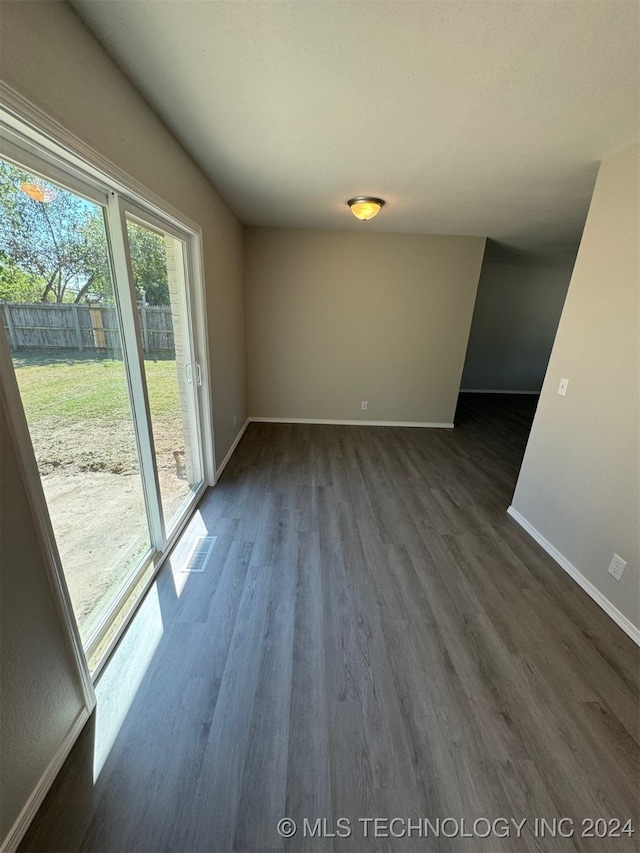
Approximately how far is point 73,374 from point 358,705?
1.76 m

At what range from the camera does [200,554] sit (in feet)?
7.00

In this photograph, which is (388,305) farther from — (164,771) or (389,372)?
(164,771)

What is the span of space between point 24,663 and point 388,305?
4351mm

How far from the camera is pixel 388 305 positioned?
4242 millimetres

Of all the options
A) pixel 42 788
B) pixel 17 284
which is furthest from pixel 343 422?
pixel 42 788

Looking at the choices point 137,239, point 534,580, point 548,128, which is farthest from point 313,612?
point 548,128

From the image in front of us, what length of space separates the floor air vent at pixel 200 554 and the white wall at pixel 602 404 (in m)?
2.35

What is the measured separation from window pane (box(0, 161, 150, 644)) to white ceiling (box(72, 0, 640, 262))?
68 cm

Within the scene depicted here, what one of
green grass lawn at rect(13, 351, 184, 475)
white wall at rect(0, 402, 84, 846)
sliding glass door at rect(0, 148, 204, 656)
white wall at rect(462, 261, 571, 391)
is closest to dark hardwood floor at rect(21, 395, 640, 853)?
white wall at rect(0, 402, 84, 846)

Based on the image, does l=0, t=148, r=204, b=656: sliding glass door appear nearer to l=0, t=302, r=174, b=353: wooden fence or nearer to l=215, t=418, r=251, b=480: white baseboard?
l=0, t=302, r=174, b=353: wooden fence

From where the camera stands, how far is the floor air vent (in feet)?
6.64

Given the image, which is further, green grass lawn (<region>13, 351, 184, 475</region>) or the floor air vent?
the floor air vent

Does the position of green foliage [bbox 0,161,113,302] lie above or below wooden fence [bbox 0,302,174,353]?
above

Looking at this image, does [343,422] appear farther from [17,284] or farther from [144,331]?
[17,284]
